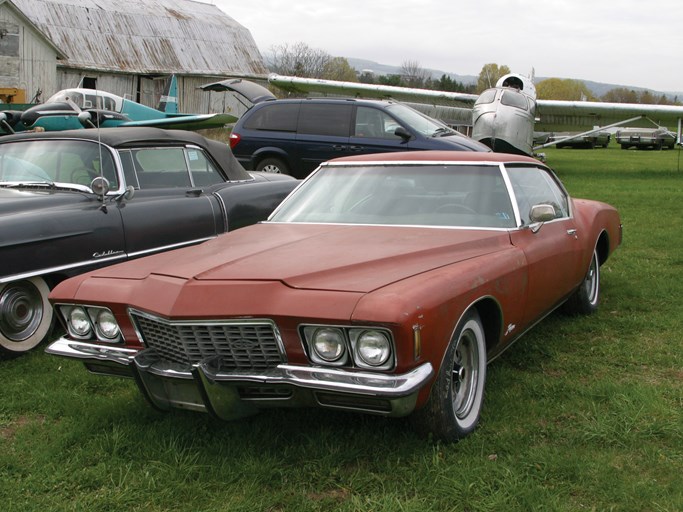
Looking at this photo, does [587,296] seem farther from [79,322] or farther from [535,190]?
[79,322]

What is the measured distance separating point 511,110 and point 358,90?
820 cm

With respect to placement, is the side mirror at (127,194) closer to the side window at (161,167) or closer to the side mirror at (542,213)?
the side window at (161,167)

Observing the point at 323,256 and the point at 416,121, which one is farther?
the point at 416,121

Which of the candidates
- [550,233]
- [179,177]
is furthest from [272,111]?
[550,233]

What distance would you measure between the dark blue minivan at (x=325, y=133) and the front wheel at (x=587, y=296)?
19.8 ft

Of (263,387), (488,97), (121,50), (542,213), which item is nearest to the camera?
(263,387)

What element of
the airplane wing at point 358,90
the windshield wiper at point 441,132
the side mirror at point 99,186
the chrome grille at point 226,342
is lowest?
the chrome grille at point 226,342

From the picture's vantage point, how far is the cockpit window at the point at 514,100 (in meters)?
20.2

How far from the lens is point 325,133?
40.1 feet

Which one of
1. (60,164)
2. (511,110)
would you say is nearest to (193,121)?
(511,110)

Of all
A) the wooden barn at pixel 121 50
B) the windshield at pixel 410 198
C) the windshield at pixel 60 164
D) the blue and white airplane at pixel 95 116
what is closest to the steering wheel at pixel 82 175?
the windshield at pixel 60 164

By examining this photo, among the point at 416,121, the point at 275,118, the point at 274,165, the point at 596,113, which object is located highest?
the point at 596,113

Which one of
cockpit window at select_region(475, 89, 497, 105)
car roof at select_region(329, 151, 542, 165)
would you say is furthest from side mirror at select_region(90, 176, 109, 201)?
cockpit window at select_region(475, 89, 497, 105)

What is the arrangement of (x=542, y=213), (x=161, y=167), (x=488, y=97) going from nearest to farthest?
(x=542, y=213) → (x=161, y=167) → (x=488, y=97)
